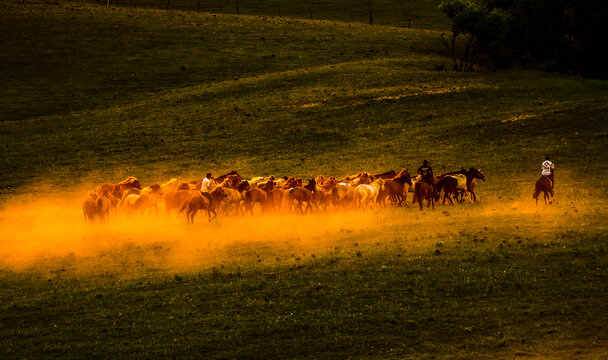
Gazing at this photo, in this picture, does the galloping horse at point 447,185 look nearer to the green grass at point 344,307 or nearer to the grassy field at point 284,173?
the grassy field at point 284,173

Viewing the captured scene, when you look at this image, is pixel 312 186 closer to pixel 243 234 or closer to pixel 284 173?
pixel 243 234

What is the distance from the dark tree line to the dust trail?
4485 cm

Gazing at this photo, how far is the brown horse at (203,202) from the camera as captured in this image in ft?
122

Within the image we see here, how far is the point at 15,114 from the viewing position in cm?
7125

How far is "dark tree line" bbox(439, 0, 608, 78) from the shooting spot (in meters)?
81.8

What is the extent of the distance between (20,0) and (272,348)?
333 feet

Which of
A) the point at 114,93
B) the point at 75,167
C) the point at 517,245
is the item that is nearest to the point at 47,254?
the point at 517,245

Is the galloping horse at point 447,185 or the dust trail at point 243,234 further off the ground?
the galloping horse at point 447,185

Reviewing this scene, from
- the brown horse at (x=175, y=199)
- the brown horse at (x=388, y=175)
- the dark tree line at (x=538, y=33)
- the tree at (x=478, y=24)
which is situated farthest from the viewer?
the dark tree line at (x=538, y=33)

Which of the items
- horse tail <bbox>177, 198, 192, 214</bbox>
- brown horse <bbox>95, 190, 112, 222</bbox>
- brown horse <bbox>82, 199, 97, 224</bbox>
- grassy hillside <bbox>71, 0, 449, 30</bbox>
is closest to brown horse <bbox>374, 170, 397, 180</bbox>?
horse tail <bbox>177, 198, 192, 214</bbox>

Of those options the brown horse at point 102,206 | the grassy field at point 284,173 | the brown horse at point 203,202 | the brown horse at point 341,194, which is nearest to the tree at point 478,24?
the grassy field at point 284,173

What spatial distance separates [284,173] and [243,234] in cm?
1978

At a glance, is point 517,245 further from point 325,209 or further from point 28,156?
point 28,156

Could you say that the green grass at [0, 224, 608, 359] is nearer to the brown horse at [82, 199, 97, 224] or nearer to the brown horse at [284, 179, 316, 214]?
the brown horse at [82, 199, 97, 224]
